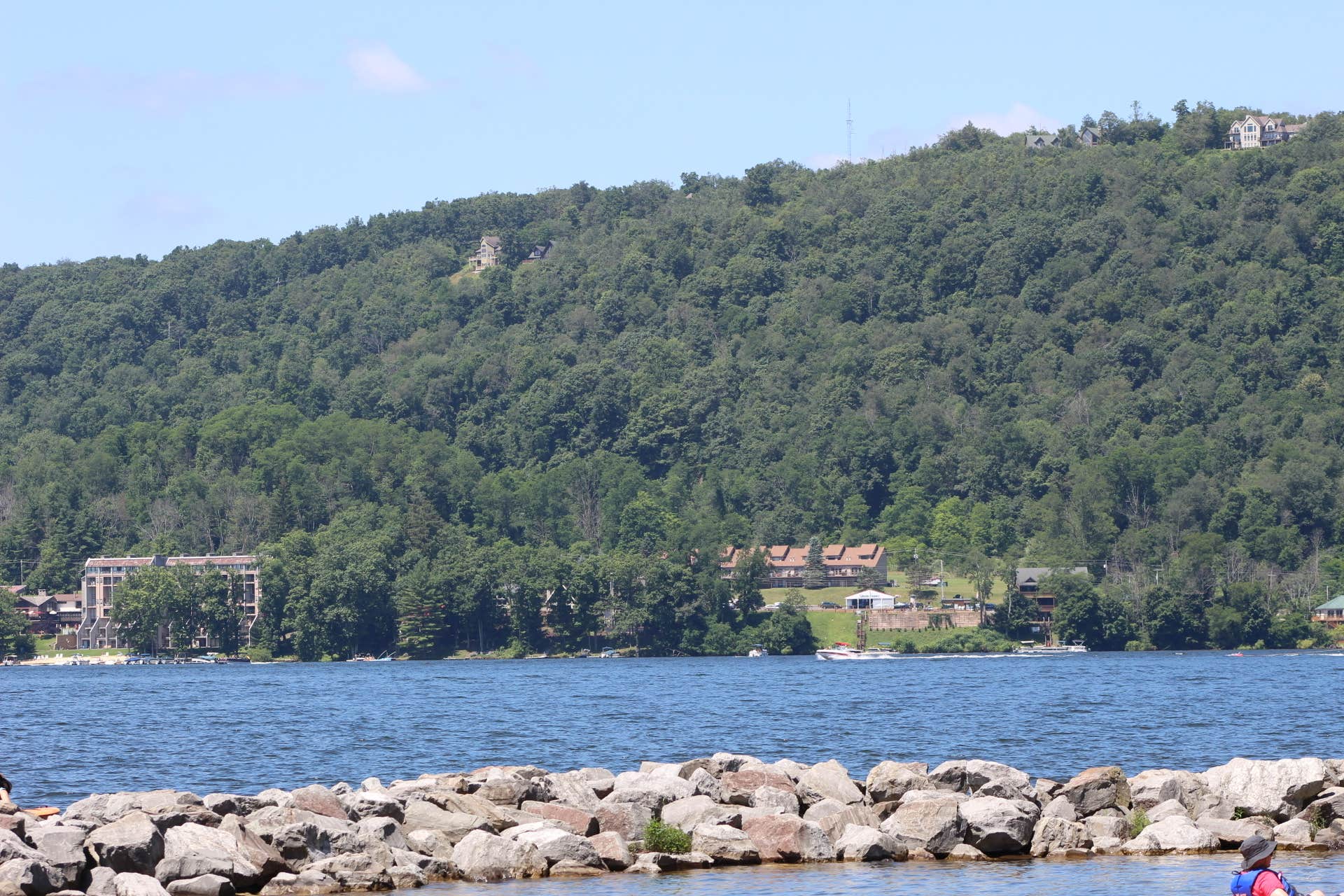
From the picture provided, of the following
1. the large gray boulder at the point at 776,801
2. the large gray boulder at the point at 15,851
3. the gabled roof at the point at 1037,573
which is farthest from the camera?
the gabled roof at the point at 1037,573

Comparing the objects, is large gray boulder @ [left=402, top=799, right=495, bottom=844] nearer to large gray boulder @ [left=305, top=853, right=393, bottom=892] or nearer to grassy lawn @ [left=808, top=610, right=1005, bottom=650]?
large gray boulder @ [left=305, top=853, right=393, bottom=892]

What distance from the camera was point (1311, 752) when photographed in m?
42.8

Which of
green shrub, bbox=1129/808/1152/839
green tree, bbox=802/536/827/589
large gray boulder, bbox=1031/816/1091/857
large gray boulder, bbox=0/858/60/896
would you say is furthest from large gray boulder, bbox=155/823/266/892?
green tree, bbox=802/536/827/589

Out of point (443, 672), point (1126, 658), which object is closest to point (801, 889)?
point (443, 672)

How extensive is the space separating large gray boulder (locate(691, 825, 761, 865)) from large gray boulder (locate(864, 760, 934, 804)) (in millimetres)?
3482

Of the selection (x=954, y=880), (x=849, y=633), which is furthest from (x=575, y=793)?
(x=849, y=633)

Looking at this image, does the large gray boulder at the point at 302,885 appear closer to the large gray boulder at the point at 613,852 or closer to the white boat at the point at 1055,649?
the large gray boulder at the point at 613,852

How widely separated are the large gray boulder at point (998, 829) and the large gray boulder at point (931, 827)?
6.2 inches

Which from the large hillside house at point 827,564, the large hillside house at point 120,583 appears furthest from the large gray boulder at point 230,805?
the large hillside house at point 827,564

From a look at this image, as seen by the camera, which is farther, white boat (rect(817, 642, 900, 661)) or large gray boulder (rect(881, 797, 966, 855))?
white boat (rect(817, 642, 900, 661))

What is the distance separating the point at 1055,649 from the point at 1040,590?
→ 29.4ft

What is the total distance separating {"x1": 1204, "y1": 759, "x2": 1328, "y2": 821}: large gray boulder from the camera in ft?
88.6

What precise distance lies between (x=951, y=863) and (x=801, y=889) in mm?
3072

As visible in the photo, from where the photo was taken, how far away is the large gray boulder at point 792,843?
2566cm
